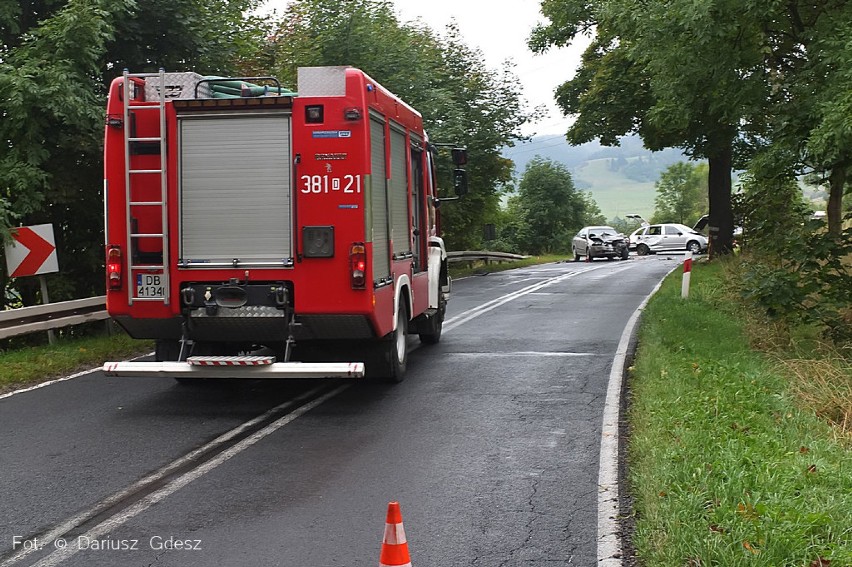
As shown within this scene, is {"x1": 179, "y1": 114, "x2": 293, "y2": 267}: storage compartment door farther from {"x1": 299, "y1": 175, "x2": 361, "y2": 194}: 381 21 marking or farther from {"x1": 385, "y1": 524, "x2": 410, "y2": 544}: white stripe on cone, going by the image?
{"x1": 385, "y1": 524, "x2": 410, "y2": 544}: white stripe on cone

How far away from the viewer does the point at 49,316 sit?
1292cm

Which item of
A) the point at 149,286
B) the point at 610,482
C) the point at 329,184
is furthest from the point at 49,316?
the point at 610,482

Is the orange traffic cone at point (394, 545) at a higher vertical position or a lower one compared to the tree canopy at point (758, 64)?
lower

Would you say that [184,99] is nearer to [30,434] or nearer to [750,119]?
[30,434]

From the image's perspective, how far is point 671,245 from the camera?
5053 centimetres

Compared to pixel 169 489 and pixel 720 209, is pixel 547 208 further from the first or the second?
pixel 169 489

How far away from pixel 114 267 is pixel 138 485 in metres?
3.05

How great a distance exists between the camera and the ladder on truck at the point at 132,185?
8430 mm

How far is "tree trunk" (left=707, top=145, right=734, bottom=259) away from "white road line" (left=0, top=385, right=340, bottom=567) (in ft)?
78.3

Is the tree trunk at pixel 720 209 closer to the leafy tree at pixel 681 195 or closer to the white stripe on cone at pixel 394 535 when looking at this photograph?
the white stripe on cone at pixel 394 535

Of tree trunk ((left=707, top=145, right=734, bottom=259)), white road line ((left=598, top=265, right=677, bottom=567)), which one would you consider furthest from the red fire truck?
tree trunk ((left=707, top=145, right=734, bottom=259))

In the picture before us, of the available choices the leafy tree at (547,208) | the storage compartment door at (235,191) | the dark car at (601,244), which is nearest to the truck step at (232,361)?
the storage compartment door at (235,191)

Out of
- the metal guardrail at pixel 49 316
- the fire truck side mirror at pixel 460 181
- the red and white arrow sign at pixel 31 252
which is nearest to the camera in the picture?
the metal guardrail at pixel 49 316

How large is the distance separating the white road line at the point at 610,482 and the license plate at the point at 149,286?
4299mm
